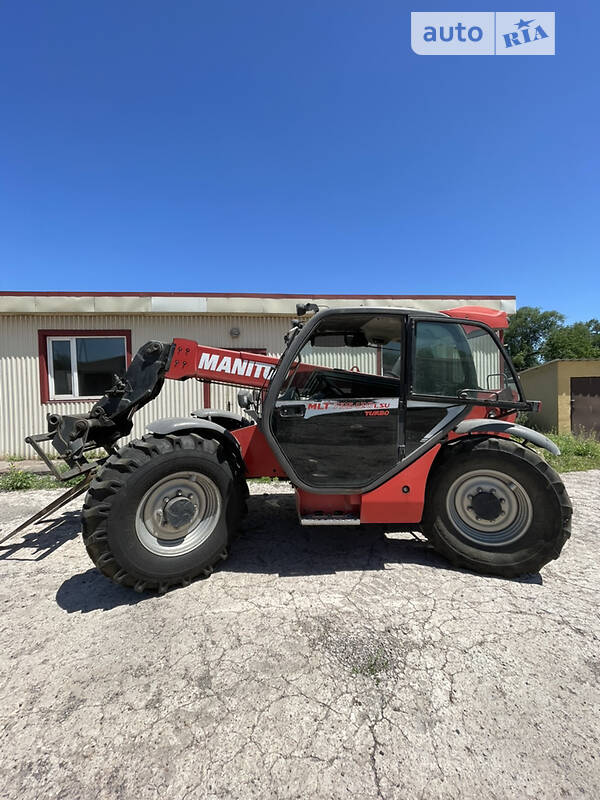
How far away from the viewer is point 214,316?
8.62 metres

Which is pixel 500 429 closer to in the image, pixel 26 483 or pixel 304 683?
pixel 304 683

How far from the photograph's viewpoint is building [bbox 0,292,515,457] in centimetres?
817

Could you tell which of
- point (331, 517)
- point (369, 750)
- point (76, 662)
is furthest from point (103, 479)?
point (369, 750)

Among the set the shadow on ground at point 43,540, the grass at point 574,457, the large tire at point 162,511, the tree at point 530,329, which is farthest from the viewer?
the tree at point 530,329

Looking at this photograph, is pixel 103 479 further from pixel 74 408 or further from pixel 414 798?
pixel 74 408

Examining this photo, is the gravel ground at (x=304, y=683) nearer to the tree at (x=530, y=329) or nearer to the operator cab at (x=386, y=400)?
the operator cab at (x=386, y=400)

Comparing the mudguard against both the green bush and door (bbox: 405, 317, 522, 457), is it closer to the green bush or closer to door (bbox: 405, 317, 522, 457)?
door (bbox: 405, 317, 522, 457)

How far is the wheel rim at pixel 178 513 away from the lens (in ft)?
9.09

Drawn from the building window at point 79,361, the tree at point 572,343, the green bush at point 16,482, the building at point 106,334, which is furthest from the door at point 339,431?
the tree at point 572,343

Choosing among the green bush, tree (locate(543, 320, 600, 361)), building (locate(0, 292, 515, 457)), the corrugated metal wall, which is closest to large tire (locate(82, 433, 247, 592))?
the green bush

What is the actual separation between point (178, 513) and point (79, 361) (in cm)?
734

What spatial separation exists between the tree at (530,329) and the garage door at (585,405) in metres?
49.3

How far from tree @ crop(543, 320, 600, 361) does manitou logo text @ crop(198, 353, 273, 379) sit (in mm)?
55642

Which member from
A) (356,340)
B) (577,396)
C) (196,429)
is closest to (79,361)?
(196,429)
